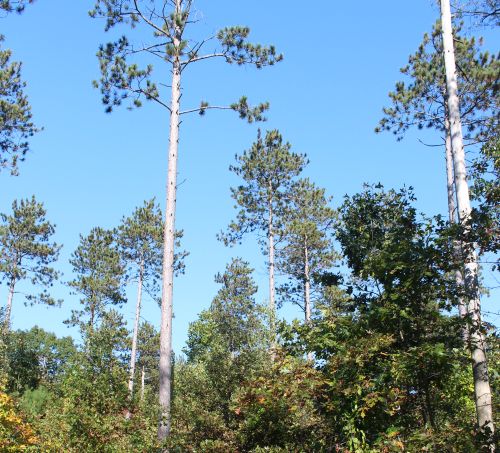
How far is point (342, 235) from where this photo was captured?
41.9 feet

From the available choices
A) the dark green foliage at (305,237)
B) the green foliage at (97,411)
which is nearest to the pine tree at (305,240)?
the dark green foliage at (305,237)

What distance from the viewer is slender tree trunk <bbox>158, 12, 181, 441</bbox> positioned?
9.76 metres

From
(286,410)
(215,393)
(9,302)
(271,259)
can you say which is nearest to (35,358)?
(9,302)

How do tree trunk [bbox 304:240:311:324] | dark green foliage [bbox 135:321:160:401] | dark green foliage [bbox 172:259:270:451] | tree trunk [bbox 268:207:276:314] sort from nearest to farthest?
1. dark green foliage [bbox 172:259:270:451]
2. tree trunk [bbox 268:207:276:314]
3. tree trunk [bbox 304:240:311:324]
4. dark green foliage [bbox 135:321:160:401]

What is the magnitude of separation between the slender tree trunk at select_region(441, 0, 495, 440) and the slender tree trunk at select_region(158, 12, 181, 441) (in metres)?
5.02

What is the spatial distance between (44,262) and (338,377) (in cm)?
2940

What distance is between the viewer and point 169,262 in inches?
432

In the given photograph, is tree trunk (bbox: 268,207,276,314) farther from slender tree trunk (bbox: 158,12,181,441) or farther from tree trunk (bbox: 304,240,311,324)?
slender tree trunk (bbox: 158,12,181,441)

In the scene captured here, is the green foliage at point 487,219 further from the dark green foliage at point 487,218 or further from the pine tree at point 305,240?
the pine tree at point 305,240

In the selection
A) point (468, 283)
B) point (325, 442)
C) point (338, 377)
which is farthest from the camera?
point (325, 442)

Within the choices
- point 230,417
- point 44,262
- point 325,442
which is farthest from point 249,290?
point 325,442

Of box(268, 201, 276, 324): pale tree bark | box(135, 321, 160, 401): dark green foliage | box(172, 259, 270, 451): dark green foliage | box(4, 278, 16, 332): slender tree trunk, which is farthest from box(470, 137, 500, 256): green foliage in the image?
box(135, 321, 160, 401): dark green foliage

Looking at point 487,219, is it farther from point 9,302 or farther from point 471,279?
point 9,302

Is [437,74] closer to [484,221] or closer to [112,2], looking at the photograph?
[112,2]
